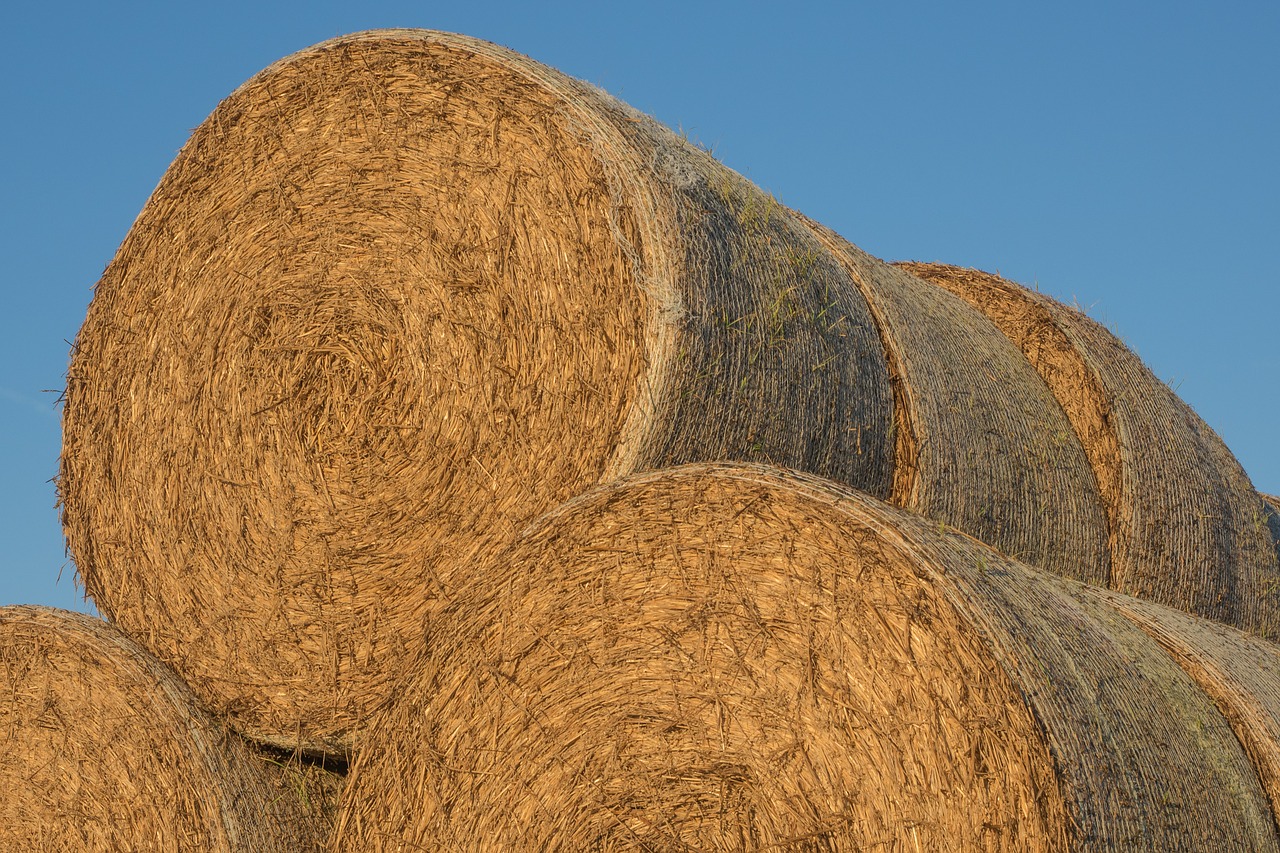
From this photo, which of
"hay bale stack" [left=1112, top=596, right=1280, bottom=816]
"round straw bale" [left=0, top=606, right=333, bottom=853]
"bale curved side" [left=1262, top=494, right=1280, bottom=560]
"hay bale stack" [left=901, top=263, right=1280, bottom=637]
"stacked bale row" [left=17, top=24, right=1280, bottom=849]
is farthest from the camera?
"bale curved side" [left=1262, top=494, right=1280, bottom=560]

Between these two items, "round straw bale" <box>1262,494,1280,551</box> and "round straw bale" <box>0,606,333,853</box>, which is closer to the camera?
"round straw bale" <box>0,606,333,853</box>

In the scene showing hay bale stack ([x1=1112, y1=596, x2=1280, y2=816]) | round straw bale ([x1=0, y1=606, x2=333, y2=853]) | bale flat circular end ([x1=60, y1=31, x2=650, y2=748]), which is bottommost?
round straw bale ([x1=0, y1=606, x2=333, y2=853])

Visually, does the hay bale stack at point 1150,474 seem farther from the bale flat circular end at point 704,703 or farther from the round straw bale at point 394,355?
the bale flat circular end at point 704,703

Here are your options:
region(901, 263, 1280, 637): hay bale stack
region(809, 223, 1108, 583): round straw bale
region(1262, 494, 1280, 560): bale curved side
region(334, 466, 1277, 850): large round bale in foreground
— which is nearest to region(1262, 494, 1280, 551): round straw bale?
region(1262, 494, 1280, 560): bale curved side

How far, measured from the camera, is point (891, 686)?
Result: 8.86 ft

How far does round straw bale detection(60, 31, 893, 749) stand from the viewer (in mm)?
3340

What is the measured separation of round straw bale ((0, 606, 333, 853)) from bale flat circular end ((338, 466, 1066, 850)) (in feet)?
1.96

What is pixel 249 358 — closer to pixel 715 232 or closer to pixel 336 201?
pixel 336 201

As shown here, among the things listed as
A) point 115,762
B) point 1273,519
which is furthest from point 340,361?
point 1273,519

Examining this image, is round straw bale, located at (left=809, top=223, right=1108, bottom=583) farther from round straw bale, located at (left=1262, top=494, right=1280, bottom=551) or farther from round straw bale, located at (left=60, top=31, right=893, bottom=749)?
round straw bale, located at (left=1262, top=494, right=1280, bottom=551)

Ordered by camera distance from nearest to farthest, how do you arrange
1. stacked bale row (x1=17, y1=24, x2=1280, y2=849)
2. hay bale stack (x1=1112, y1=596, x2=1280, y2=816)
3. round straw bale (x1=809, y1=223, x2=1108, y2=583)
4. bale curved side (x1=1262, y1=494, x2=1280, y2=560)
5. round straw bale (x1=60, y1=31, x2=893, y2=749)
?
stacked bale row (x1=17, y1=24, x2=1280, y2=849)
round straw bale (x1=60, y1=31, x2=893, y2=749)
hay bale stack (x1=1112, y1=596, x2=1280, y2=816)
round straw bale (x1=809, y1=223, x2=1108, y2=583)
bale curved side (x1=1262, y1=494, x2=1280, y2=560)

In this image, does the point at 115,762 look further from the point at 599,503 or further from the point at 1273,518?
the point at 1273,518

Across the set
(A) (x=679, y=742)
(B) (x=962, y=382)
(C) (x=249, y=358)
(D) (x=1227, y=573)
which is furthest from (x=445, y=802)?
(D) (x=1227, y=573)

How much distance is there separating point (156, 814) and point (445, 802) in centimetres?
103
